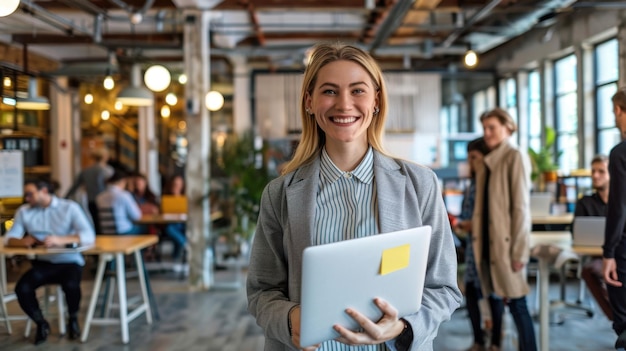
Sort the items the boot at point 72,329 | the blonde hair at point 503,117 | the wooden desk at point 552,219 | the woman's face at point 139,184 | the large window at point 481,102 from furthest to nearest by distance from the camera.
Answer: the large window at point 481,102
the woman's face at point 139,184
the wooden desk at point 552,219
the boot at point 72,329
the blonde hair at point 503,117

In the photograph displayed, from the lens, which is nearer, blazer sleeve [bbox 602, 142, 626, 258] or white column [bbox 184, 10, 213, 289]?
blazer sleeve [bbox 602, 142, 626, 258]

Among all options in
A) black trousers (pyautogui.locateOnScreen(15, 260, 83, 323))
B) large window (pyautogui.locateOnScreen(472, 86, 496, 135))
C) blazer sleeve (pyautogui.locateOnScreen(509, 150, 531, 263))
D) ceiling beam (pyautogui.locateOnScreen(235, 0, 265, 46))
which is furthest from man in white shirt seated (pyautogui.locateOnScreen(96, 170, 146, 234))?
large window (pyautogui.locateOnScreen(472, 86, 496, 135))

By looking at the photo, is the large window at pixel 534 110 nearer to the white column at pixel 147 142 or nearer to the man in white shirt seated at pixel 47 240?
the white column at pixel 147 142

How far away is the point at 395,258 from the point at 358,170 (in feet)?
1.05

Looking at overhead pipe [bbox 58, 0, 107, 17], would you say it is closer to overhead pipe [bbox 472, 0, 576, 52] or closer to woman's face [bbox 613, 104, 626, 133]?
overhead pipe [bbox 472, 0, 576, 52]

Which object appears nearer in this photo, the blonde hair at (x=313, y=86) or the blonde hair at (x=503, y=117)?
the blonde hair at (x=313, y=86)

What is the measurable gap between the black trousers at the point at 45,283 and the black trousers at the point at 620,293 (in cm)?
304

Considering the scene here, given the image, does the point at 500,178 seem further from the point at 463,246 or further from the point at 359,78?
the point at 359,78

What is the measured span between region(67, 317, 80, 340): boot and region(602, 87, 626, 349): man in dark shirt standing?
174 inches

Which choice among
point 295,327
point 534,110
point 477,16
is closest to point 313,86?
point 295,327

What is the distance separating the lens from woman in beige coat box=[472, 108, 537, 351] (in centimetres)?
452

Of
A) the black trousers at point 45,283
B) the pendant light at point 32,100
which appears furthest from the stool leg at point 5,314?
the pendant light at point 32,100

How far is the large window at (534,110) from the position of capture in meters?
12.9

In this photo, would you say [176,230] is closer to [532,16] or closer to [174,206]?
[174,206]
